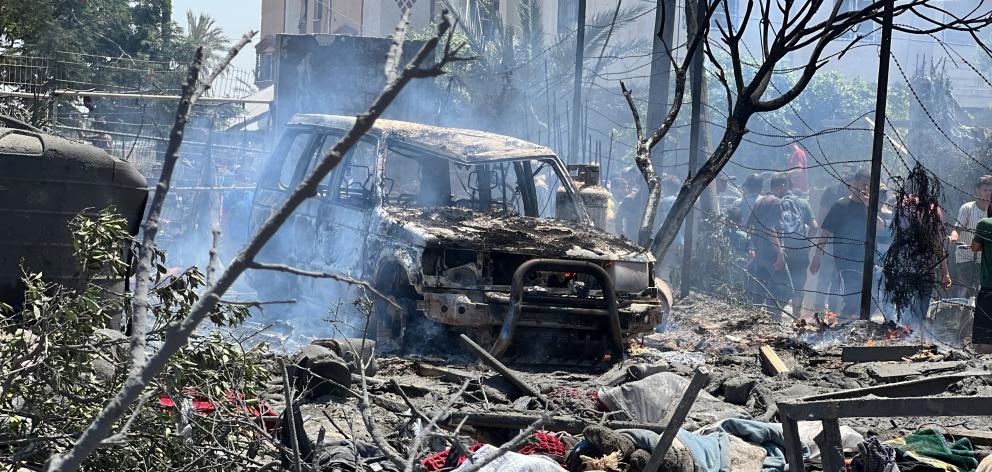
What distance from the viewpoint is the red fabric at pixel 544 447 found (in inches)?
199

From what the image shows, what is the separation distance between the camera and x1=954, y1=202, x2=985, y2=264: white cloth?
35.2 feet

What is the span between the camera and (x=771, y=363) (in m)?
7.66

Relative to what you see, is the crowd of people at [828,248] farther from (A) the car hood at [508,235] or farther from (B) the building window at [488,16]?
(B) the building window at [488,16]

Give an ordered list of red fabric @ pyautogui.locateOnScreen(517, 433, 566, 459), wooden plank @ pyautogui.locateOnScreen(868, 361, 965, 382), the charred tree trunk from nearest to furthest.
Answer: red fabric @ pyautogui.locateOnScreen(517, 433, 566, 459) < wooden plank @ pyautogui.locateOnScreen(868, 361, 965, 382) < the charred tree trunk

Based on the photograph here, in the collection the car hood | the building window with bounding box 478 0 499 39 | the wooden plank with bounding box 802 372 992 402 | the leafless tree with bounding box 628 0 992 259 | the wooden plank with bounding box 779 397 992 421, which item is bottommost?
the wooden plank with bounding box 802 372 992 402

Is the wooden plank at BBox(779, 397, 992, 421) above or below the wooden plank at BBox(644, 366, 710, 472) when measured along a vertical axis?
above

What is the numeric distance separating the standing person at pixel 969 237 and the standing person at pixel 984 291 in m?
1.87

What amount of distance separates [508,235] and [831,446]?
166 inches

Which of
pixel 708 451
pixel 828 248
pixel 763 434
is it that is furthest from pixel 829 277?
pixel 708 451

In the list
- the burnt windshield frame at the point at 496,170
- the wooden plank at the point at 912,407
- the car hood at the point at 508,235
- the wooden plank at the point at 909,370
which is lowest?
the wooden plank at the point at 909,370

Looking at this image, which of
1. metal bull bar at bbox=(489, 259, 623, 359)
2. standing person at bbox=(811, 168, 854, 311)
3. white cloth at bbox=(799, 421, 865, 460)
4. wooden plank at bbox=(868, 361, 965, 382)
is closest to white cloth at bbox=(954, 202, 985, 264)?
standing person at bbox=(811, 168, 854, 311)

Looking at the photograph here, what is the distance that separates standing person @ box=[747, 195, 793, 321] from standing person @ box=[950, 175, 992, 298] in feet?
6.48

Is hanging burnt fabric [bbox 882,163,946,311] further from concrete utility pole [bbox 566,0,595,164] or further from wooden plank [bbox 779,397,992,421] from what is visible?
concrete utility pole [bbox 566,0,595,164]

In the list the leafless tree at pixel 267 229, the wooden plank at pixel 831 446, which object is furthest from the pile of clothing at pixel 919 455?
the leafless tree at pixel 267 229
